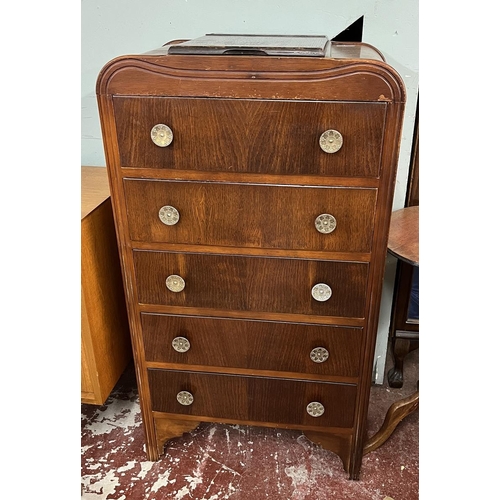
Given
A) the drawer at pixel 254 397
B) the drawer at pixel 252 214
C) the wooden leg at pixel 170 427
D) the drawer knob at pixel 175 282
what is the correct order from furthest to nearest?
the wooden leg at pixel 170 427
the drawer at pixel 254 397
the drawer knob at pixel 175 282
the drawer at pixel 252 214

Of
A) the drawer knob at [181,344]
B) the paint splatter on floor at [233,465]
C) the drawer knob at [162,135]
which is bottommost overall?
the paint splatter on floor at [233,465]

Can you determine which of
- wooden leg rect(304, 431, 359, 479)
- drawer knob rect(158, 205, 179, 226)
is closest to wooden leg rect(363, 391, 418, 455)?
wooden leg rect(304, 431, 359, 479)

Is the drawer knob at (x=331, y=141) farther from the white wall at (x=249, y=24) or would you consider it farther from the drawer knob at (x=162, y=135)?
the white wall at (x=249, y=24)

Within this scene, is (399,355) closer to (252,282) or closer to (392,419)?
(392,419)

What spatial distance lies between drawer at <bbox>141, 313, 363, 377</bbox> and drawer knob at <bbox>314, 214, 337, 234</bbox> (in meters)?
0.29

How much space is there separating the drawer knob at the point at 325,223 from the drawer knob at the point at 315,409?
543mm

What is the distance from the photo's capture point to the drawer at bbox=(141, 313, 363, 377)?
138 cm

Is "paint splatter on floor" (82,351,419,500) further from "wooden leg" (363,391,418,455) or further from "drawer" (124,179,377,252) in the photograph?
"drawer" (124,179,377,252)

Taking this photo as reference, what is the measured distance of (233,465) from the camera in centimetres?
165

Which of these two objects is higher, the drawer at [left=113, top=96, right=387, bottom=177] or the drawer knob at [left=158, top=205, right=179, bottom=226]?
the drawer at [left=113, top=96, right=387, bottom=177]

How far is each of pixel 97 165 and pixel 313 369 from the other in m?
1.08

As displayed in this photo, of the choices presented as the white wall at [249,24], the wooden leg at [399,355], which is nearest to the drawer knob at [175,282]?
the white wall at [249,24]

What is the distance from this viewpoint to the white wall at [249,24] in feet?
5.00
